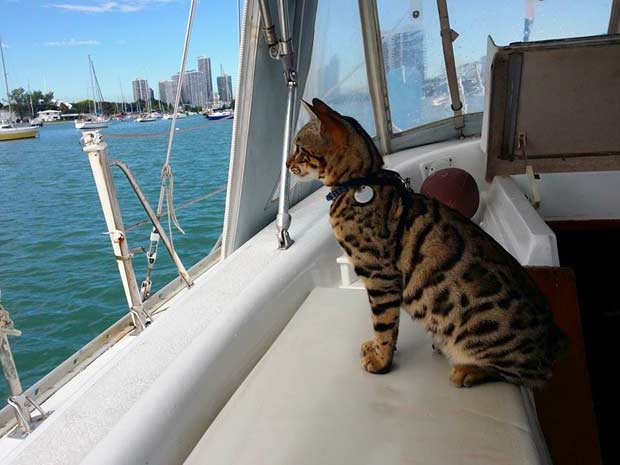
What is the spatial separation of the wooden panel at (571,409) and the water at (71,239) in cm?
184

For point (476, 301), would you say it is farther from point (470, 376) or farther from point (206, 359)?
point (206, 359)

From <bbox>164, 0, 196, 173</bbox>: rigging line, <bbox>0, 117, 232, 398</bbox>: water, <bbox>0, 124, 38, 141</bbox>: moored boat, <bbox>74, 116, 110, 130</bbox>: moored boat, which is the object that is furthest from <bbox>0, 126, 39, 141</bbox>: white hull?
<bbox>164, 0, 196, 173</bbox>: rigging line

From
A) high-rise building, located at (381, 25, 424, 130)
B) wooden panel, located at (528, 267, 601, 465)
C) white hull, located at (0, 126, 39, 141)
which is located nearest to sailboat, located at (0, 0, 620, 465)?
wooden panel, located at (528, 267, 601, 465)

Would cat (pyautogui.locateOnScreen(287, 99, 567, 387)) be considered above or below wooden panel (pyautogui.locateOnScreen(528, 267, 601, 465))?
above

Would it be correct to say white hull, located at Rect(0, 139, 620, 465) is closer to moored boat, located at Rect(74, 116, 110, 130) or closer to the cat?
the cat

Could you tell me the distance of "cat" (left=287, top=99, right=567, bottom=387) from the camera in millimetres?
1306

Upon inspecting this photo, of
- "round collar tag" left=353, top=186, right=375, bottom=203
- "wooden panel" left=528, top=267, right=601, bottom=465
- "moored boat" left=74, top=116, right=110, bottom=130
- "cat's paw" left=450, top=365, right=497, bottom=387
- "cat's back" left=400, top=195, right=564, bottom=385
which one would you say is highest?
"moored boat" left=74, top=116, right=110, bottom=130

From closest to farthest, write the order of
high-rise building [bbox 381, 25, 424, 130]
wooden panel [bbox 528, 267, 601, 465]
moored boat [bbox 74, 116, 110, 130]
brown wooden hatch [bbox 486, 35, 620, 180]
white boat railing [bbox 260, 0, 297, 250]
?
wooden panel [bbox 528, 267, 601, 465] < white boat railing [bbox 260, 0, 297, 250] < brown wooden hatch [bbox 486, 35, 620, 180] < moored boat [bbox 74, 116, 110, 130] < high-rise building [bbox 381, 25, 424, 130]

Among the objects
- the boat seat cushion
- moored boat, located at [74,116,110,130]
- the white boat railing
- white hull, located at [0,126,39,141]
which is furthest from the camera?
white hull, located at [0,126,39,141]

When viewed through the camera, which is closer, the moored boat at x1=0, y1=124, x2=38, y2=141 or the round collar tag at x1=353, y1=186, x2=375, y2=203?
the round collar tag at x1=353, y1=186, x2=375, y2=203

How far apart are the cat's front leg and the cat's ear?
40 centimetres

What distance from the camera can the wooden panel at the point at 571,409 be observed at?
1.40m

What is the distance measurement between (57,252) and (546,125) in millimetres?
5950

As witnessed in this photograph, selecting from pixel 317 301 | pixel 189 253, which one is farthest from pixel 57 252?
pixel 317 301
